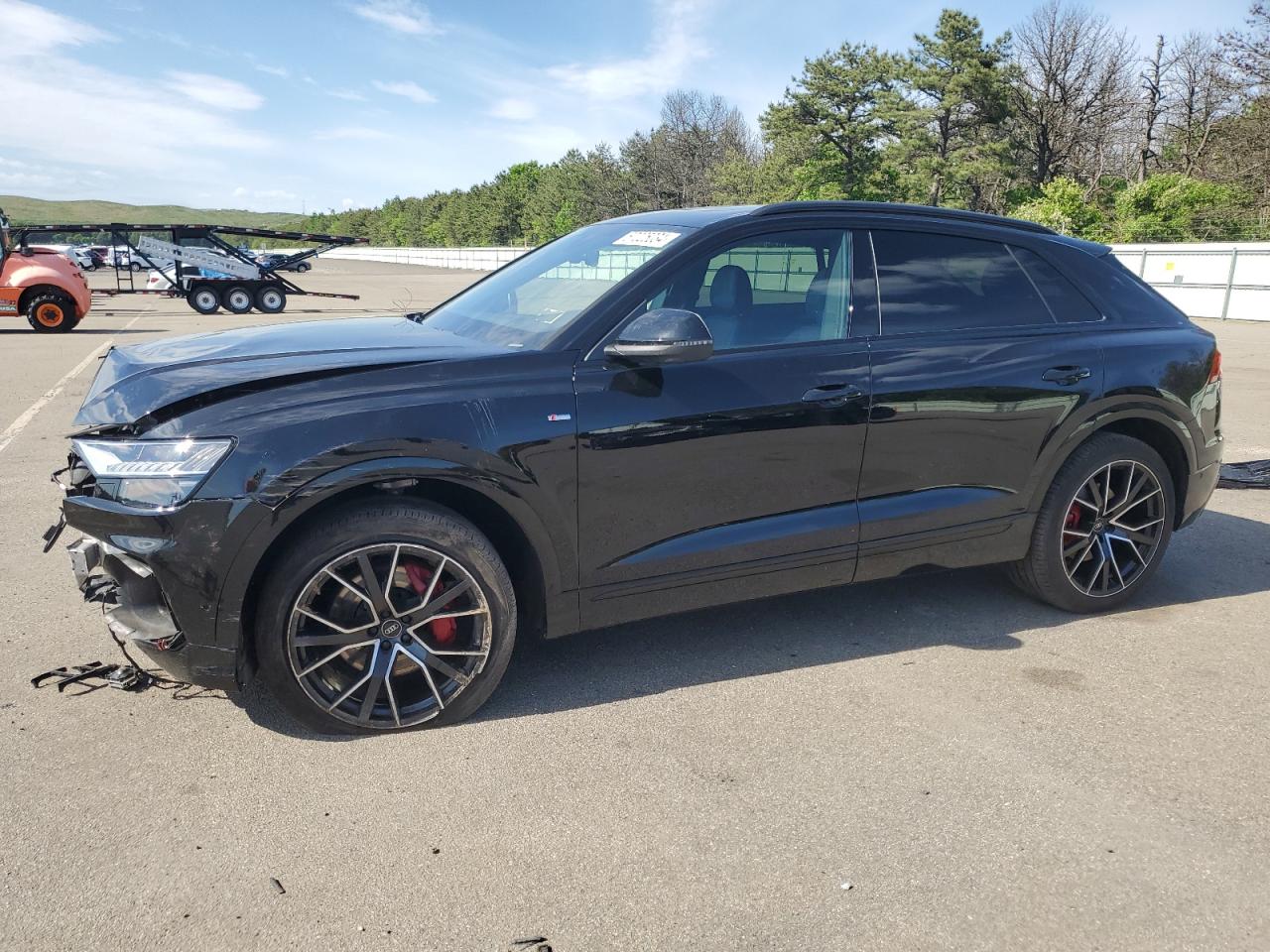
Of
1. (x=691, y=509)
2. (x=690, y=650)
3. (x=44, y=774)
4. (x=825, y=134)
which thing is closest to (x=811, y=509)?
(x=691, y=509)

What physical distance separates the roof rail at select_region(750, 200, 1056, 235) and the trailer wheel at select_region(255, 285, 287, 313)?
2390cm

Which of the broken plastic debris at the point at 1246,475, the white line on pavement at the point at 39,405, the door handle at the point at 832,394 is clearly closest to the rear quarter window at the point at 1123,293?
the door handle at the point at 832,394

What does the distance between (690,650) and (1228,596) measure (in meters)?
2.70

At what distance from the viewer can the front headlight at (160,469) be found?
288 cm

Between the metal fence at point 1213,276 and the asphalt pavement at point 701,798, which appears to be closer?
the asphalt pavement at point 701,798

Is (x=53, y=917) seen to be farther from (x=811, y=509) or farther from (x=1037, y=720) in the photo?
(x=1037, y=720)

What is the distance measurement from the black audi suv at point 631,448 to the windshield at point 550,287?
2cm

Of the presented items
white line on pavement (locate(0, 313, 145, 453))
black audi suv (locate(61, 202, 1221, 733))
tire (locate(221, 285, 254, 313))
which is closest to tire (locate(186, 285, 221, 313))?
tire (locate(221, 285, 254, 313))

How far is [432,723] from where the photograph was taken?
3305mm

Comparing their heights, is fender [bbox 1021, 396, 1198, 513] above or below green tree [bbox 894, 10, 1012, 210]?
below

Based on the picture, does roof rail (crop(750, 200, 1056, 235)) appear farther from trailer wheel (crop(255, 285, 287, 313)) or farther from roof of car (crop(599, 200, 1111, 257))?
Result: trailer wheel (crop(255, 285, 287, 313))

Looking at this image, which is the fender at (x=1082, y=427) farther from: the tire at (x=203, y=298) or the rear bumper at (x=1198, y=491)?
the tire at (x=203, y=298)

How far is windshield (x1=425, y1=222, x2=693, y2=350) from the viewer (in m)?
3.58

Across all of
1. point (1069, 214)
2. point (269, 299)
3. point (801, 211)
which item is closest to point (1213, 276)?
point (1069, 214)
